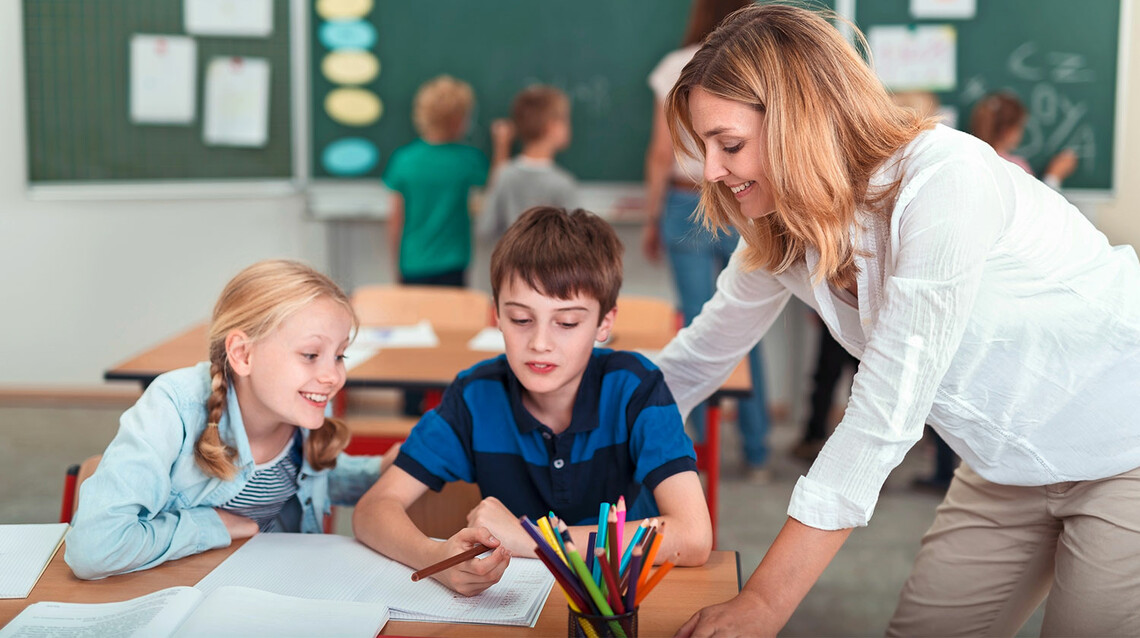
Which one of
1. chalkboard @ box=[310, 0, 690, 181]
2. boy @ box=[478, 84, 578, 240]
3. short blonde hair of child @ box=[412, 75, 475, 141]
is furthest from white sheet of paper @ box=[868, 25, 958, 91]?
short blonde hair of child @ box=[412, 75, 475, 141]

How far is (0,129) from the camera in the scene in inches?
170

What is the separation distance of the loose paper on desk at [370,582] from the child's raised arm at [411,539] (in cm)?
2

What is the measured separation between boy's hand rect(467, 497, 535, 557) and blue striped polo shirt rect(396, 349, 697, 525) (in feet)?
0.61

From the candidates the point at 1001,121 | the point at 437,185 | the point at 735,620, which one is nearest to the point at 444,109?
the point at 437,185

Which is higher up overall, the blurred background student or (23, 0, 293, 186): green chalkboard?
(23, 0, 293, 186): green chalkboard

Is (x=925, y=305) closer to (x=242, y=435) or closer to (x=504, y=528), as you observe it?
(x=504, y=528)

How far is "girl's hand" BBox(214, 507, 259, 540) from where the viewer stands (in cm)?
141

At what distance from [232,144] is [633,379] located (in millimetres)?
3311

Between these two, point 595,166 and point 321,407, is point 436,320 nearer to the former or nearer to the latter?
point 595,166

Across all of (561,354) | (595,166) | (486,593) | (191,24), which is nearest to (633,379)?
(561,354)

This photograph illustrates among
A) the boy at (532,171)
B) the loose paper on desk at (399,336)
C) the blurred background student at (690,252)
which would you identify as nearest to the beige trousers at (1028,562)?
the loose paper on desk at (399,336)

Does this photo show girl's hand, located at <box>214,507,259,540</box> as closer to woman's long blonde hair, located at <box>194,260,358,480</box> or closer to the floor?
woman's long blonde hair, located at <box>194,260,358,480</box>

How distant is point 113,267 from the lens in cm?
458

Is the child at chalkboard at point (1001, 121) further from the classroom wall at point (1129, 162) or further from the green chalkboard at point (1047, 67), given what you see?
the classroom wall at point (1129, 162)
